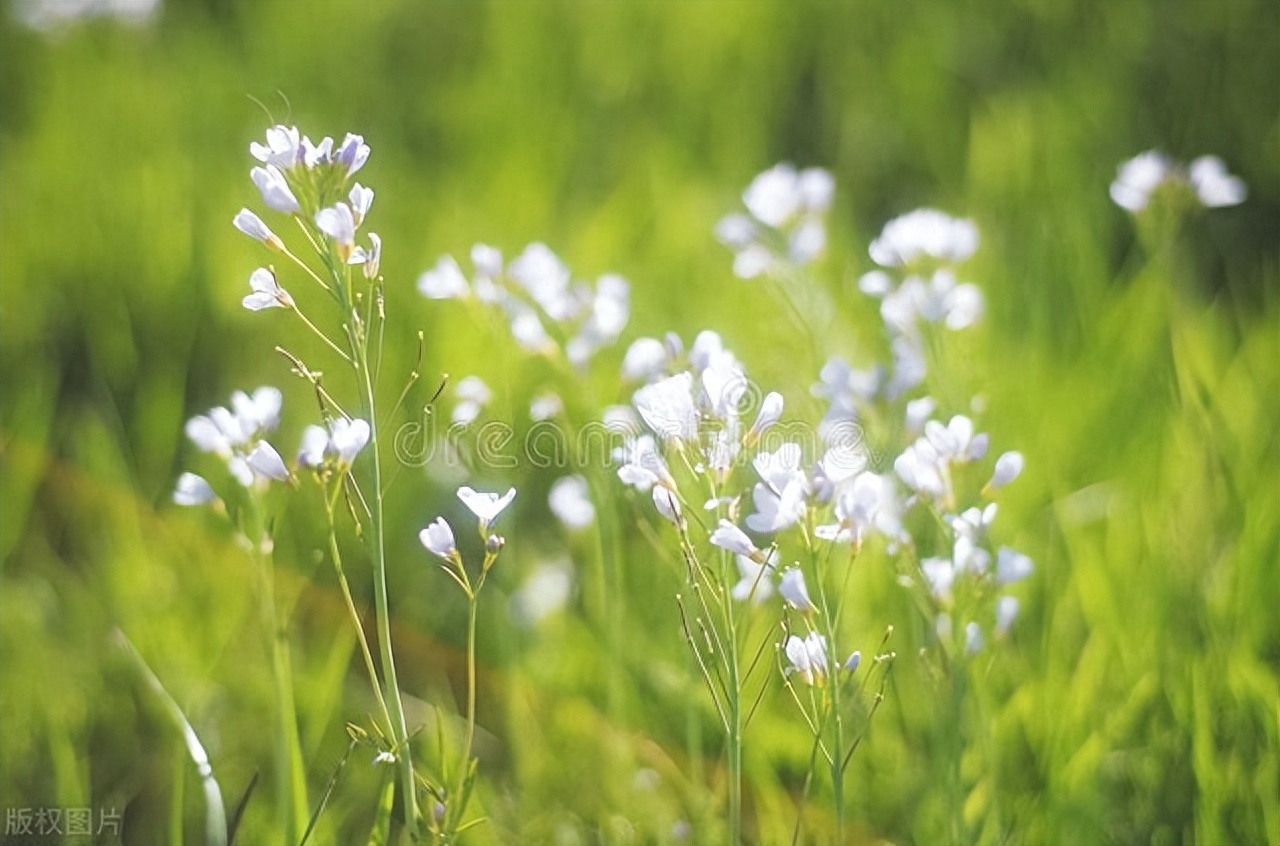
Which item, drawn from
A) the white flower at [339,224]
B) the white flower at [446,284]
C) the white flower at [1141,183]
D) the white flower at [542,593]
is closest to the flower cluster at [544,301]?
the white flower at [446,284]

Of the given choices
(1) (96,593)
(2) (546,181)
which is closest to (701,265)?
(2) (546,181)

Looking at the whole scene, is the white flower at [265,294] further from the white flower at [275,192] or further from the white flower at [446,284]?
the white flower at [446,284]

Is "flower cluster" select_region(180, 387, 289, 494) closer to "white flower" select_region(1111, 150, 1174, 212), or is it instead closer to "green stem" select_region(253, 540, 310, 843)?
"green stem" select_region(253, 540, 310, 843)

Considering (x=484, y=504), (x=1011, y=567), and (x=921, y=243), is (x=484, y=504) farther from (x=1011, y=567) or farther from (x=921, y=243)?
(x=921, y=243)

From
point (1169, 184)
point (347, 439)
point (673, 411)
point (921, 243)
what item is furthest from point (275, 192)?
point (1169, 184)

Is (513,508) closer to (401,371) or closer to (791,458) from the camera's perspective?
(401,371)
